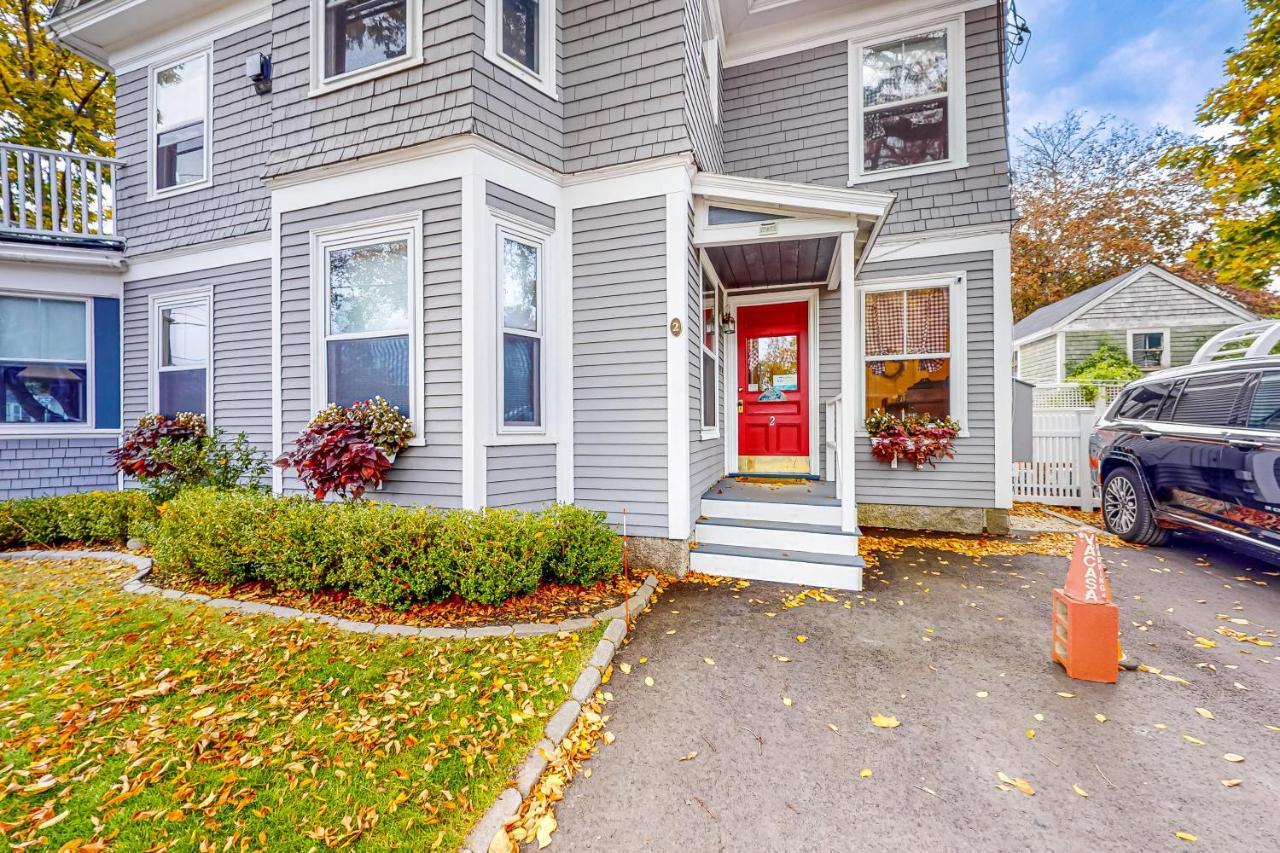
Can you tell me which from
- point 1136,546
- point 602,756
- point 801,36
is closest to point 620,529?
point 602,756

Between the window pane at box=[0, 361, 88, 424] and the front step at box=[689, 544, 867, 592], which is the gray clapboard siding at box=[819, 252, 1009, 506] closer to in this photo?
the front step at box=[689, 544, 867, 592]

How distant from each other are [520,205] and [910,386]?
16.2 feet

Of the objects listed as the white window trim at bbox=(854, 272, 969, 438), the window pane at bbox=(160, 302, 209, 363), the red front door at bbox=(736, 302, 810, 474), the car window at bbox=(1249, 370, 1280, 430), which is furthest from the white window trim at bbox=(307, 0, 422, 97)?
the car window at bbox=(1249, 370, 1280, 430)

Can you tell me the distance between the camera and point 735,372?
659 centimetres

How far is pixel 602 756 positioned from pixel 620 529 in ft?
7.91

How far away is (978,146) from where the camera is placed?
5926mm

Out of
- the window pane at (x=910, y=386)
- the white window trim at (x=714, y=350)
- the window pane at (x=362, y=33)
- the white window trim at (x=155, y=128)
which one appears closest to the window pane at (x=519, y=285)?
the white window trim at (x=714, y=350)

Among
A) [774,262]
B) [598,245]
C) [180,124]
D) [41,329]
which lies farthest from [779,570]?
[41,329]

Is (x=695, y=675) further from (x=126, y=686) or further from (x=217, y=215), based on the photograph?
(x=217, y=215)

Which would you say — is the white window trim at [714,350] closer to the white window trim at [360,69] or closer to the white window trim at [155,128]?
the white window trim at [360,69]

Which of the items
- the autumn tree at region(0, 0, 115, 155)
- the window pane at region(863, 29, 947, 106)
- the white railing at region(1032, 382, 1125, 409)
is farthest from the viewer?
the white railing at region(1032, 382, 1125, 409)

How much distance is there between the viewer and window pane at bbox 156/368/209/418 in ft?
20.6

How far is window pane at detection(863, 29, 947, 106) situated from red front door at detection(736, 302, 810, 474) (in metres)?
2.70

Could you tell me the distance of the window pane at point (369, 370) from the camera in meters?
4.51
